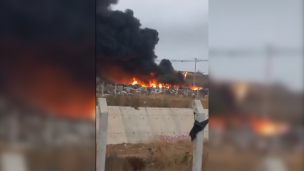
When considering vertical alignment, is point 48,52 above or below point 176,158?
above

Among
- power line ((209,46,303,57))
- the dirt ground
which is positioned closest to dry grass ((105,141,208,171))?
the dirt ground

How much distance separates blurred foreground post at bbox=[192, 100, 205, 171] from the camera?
3523mm

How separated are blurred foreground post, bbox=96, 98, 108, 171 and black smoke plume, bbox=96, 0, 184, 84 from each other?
27 cm

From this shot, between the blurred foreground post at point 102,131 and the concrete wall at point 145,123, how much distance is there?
37 mm

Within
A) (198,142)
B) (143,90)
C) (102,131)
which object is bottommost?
(198,142)

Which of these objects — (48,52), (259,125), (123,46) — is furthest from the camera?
(259,125)

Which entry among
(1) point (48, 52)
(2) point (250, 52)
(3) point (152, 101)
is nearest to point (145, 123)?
(3) point (152, 101)

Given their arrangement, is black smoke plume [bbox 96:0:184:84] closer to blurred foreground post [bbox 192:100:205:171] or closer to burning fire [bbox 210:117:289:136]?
blurred foreground post [bbox 192:100:205:171]

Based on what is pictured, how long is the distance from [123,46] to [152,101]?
22.6 inches

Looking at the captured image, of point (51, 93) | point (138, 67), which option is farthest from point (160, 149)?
point (51, 93)

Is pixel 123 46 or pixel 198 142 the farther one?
pixel 198 142

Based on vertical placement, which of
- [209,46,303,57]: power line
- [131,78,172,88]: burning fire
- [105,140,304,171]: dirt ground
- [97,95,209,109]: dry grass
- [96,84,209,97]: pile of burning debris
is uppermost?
[209,46,303,57]: power line

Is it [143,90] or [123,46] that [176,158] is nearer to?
[143,90]

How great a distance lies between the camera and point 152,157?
3.46 meters
